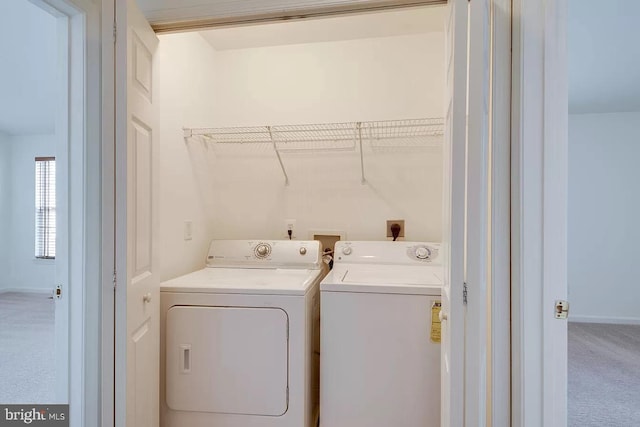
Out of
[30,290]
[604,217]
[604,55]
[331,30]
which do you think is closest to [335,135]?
[331,30]

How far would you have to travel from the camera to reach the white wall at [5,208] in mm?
4824

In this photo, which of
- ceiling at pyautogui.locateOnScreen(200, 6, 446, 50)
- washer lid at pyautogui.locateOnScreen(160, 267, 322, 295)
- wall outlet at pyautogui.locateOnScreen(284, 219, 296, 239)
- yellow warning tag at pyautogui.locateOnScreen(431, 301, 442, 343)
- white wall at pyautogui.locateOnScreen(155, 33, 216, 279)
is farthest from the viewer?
wall outlet at pyautogui.locateOnScreen(284, 219, 296, 239)

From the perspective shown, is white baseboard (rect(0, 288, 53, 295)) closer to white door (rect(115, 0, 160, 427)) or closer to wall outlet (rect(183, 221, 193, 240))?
wall outlet (rect(183, 221, 193, 240))

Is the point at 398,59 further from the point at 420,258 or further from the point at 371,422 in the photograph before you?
the point at 371,422

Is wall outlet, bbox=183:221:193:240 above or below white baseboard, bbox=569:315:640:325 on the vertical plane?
above

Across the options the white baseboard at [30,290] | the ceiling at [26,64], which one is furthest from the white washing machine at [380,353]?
the white baseboard at [30,290]

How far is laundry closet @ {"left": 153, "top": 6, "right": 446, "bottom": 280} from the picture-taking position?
2.16m

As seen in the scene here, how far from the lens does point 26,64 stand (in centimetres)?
259

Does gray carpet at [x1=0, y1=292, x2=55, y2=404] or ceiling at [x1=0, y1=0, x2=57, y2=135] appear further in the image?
gray carpet at [x1=0, y1=292, x2=55, y2=404]

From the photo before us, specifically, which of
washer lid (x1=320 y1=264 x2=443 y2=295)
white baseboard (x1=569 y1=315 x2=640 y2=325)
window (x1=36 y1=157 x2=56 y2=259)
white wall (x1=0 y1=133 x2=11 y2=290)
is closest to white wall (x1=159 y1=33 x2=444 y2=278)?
washer lid (x1=320 y1=264 x2=443 y2=295)

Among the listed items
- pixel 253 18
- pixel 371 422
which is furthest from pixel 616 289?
pixel 253 18

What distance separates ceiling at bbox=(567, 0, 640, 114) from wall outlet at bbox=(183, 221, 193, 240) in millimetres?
2742

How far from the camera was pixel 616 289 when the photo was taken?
3549 millimetres

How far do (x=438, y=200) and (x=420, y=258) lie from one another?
511 millimetres
